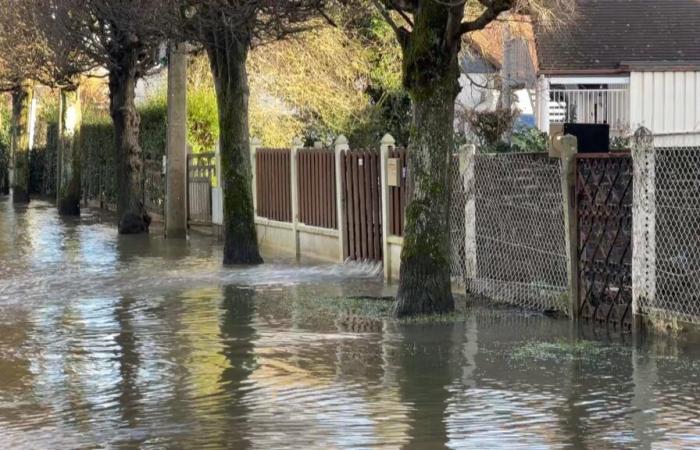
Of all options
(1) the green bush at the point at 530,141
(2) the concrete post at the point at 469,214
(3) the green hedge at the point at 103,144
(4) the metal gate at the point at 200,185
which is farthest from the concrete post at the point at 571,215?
(3) the green hedge at the point at 103,144

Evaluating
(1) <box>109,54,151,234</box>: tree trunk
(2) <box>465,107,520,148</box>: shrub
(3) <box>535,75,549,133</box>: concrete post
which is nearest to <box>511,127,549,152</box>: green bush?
(2) <box>465,107,520,148</box>: shrub

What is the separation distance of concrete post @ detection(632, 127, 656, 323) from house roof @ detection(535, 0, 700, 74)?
49.5ft

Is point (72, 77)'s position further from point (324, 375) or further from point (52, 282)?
point (324, 375)

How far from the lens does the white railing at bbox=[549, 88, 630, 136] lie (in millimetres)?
25203

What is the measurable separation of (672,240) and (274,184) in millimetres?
11338

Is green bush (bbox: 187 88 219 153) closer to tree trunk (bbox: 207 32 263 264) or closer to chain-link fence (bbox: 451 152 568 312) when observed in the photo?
tree trunk (bbox: 207 32 263 264)

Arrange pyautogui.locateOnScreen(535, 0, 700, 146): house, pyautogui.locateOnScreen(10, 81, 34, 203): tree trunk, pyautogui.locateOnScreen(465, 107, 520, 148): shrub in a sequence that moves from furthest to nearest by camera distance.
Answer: pyautogui.locateOnScreen(10, 81, 34, 203): tree trunk < pyautogui.locateOnScreen(535, 0, 700, 146): house < pyautogui.locateOnScreen(465, 107, 520, 148): shrub

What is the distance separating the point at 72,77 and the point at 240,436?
841 inches

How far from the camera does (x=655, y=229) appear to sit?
966 centimetres

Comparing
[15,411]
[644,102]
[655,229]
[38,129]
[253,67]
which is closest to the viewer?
[15,411]

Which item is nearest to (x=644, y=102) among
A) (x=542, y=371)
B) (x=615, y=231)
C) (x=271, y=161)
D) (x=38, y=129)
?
(x=271, y=161)

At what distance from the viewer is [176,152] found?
23094mm

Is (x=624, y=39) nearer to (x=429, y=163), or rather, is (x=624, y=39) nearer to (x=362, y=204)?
(x=362, y=204)

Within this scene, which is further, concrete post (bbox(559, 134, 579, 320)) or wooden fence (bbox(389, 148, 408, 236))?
wooden fence (bbox(389, 148, 408, 236))
